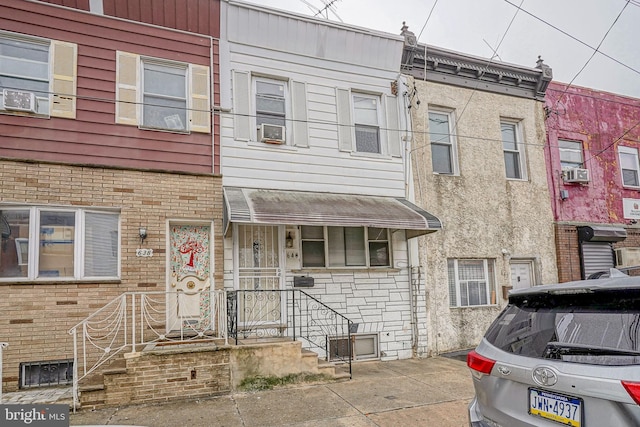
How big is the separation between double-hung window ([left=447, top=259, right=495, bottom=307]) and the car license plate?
23.0ft

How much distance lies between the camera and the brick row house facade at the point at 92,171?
21.2 ft

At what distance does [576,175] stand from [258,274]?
849 cm

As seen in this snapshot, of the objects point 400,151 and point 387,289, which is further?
point 400,151

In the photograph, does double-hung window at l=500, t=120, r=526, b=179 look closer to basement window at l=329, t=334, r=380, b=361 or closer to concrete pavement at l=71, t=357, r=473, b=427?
basement window at l=329, t=334, r=380, b=361

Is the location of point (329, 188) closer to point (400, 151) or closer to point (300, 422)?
point (400, 151)

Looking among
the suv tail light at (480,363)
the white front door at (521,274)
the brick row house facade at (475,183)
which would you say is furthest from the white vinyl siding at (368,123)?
the suv tail light at (480,363)

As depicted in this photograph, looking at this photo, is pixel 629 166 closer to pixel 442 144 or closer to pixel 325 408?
pixel 442 144

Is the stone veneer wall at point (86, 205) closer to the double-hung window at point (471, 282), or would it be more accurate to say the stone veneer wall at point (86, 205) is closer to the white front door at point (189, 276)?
the white front door at point (189, 276)

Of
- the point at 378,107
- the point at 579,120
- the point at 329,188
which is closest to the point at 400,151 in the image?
the point at 378,107

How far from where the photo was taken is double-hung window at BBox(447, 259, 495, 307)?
9.38 meters

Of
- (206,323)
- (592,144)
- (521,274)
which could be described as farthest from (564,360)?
(592,144)

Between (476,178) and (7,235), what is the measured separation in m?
9.22

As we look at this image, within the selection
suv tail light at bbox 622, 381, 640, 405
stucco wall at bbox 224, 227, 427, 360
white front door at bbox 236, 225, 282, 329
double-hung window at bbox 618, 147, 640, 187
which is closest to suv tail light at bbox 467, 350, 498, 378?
suv tail light at bbox 622, 381, 640, 405

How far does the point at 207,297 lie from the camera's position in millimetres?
7516
